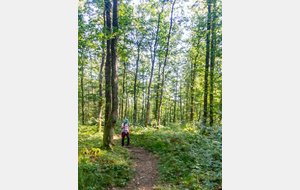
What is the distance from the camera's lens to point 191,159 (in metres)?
5.92

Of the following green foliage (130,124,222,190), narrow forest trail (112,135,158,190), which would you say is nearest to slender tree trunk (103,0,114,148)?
narrow forest trail (112,135,158,190)

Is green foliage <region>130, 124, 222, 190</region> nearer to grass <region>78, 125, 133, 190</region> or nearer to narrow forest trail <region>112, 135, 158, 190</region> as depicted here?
narrow forest trail <region>112, 135, 158, 190</region>

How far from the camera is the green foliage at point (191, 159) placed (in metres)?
3.89

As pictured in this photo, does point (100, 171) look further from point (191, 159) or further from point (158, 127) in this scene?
point (158, 127)

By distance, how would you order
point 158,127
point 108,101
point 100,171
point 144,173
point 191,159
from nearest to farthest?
point 100,171, point 144,173, point 191,159, point 108,101, point 158,127

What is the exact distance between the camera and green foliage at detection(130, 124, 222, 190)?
389 cm

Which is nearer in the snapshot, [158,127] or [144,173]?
[144,173]

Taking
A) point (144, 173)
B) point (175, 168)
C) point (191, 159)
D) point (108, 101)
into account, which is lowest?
point (144, 173)

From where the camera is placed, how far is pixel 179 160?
612 cm

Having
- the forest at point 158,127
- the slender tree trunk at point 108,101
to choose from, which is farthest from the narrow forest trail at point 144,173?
the slender tree trunk at point 108,101

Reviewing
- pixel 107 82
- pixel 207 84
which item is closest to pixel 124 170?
pixel 107 82

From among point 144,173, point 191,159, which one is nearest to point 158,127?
point 191,159
